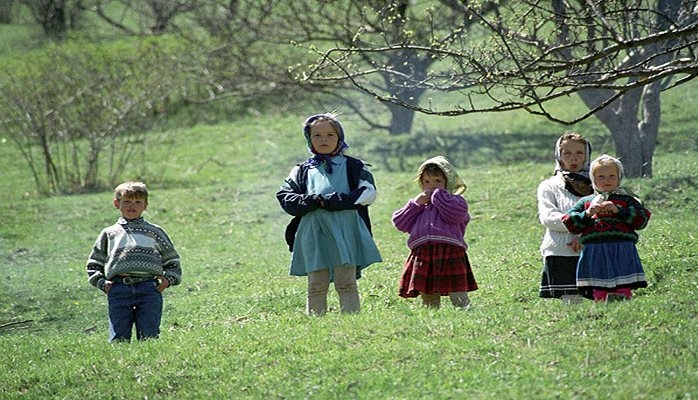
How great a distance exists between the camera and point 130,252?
847cm

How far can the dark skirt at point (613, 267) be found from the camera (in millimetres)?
7820

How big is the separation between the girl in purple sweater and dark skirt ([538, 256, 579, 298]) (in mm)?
627

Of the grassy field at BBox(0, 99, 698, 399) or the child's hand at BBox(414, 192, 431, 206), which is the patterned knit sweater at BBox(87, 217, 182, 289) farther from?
the child's hand at BBox(414, 192, 431, 206)

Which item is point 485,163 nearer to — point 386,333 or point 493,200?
point 493,200

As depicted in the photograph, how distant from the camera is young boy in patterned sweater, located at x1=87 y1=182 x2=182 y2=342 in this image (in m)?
8.48

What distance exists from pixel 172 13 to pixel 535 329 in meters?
24.5

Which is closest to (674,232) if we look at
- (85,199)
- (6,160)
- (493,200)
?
(493,200)

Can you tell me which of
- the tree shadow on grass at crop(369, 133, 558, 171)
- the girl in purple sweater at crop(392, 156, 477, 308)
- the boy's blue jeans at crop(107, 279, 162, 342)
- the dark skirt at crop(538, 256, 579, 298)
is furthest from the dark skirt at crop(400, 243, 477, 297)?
the tree shadow on grass at crop(369, 133, 558, 171)

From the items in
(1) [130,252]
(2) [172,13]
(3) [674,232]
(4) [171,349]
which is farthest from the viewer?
(2) [172,13]

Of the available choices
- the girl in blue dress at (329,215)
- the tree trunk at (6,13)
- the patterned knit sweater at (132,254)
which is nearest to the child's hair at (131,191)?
the patterned knit sweater at (132,254)

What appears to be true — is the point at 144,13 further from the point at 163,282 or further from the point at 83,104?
the point at 163,282

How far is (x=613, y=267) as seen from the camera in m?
7.86

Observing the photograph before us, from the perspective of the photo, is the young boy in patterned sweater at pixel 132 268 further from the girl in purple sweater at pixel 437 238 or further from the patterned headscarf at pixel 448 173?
the patterned headscarf at pixel 448 173

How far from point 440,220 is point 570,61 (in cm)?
159
